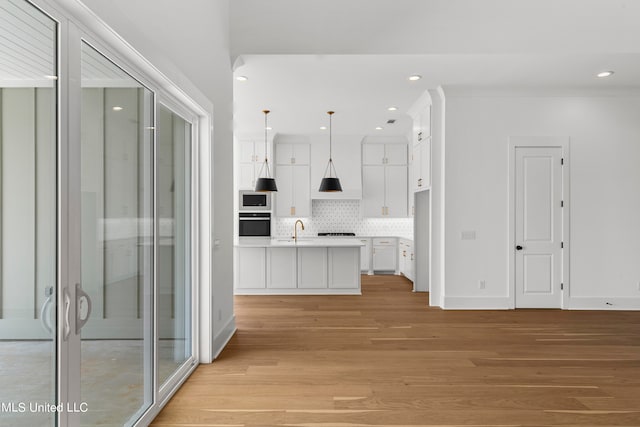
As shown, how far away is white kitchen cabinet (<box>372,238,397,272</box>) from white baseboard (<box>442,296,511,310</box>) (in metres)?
3.12

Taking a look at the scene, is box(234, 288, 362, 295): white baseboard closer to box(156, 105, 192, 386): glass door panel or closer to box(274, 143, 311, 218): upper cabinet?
box(274, 143, 311, 218): upper cabinet

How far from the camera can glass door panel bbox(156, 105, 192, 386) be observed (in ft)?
8.56

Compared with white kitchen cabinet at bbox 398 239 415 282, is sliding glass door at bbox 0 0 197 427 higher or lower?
higher

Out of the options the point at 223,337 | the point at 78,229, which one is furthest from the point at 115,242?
the point at 223,337

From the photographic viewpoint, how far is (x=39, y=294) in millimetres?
1475

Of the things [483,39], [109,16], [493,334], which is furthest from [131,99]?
[493,334]

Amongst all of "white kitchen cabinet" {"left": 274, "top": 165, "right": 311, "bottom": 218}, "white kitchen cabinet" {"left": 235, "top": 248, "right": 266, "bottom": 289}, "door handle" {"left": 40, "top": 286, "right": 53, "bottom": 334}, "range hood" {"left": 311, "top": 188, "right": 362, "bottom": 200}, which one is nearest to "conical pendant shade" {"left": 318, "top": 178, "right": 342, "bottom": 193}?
"white kitchen cabinet" {"left": 235, "top": 248, "right": 266, "bottom": 289}

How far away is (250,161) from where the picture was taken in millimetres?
8070

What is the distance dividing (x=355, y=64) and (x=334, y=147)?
4.00 metres

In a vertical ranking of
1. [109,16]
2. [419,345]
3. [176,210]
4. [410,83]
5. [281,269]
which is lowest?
[419,345]

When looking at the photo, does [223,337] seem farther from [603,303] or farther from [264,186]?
[603,303]

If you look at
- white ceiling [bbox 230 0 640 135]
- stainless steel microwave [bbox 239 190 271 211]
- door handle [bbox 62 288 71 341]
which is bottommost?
door handle [bbox 62 288 71 341]

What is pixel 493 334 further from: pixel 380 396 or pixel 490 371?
pixel 380 396

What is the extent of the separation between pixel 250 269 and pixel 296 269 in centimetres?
72
